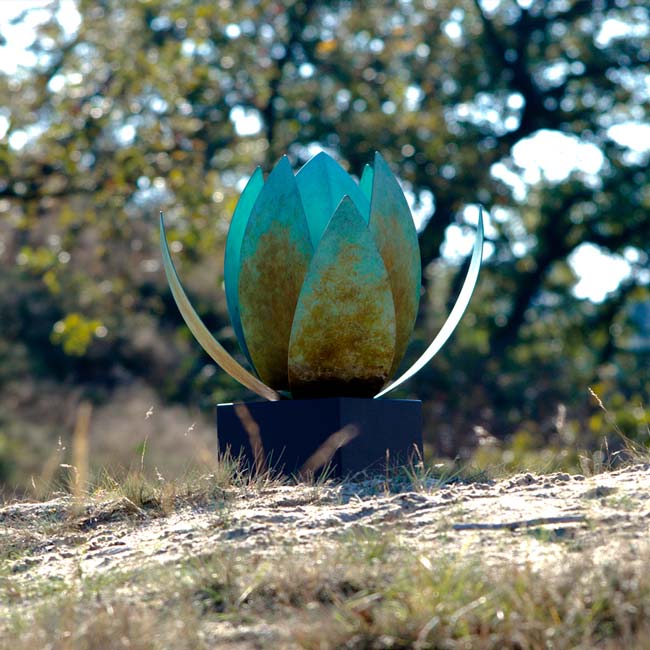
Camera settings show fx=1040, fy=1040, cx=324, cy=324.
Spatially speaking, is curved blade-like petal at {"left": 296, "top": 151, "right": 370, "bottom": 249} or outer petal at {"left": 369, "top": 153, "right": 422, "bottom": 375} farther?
curved blade-like petal at {"left": 296, "top": 151, "right": 370, "bottom": 249}

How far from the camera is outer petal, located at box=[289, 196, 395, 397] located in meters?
5.30

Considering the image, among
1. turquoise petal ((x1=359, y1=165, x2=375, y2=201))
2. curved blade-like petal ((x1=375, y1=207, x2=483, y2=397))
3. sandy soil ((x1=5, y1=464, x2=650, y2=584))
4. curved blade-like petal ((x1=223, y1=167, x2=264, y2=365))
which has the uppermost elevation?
turquoise petal ((x1=359, y1=165, x2=375, y2=201))

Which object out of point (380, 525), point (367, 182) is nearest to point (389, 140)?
point (367, 182)

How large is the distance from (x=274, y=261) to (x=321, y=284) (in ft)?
1.46

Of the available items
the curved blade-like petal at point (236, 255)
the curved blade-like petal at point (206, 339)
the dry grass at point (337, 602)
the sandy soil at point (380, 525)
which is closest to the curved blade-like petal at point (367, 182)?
the curved blade-like petal at point (236, 255)

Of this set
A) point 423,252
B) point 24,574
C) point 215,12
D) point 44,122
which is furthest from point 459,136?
point 24,574

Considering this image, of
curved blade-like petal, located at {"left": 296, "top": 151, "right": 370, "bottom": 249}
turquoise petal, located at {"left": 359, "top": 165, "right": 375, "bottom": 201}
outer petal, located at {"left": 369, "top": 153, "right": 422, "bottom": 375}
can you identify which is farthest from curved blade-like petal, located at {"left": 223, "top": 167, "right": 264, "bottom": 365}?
outer petal, located at {"left": 369, "top": 153, "right": 422, "bottom": 375}

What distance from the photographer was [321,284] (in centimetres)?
532

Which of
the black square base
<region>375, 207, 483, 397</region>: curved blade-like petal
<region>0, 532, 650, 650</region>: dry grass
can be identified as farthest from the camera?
<region>375, 207, 483, 397</region>: curved blade-like petal

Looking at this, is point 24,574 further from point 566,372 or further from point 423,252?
point 566,372

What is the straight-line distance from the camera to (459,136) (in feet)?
41.2

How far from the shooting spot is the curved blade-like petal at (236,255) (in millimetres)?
6105

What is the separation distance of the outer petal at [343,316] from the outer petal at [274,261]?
30cm

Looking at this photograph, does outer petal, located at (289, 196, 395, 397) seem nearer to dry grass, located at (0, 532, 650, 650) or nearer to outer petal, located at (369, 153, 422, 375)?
outer petal, located at (369, 153, 422, 375)
